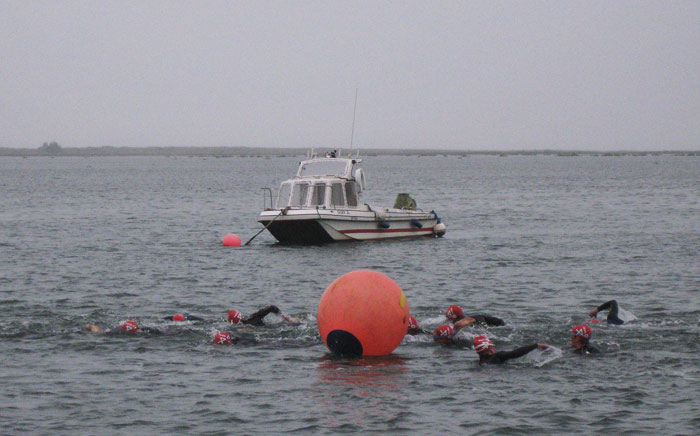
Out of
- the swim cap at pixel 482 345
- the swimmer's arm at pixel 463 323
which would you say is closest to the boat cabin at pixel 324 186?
the swimmer's arm at pixel 463 323

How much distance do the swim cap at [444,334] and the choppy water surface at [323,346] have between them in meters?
0.20

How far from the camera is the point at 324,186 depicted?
119 ft

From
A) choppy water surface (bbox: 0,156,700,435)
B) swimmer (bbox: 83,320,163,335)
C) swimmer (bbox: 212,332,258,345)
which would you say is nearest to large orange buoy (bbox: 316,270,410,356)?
choppy water surface (bbox: 0,156,700,435)

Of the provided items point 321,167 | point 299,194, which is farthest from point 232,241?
point 321,167

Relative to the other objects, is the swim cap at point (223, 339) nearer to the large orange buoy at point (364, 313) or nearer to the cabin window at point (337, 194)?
the large orange buoy at point (364, 313)

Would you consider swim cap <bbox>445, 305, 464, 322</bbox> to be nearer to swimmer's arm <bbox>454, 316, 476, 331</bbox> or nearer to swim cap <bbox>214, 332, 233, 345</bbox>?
swimmer's arm <bbox>454, 316, 476, 331</bbox>

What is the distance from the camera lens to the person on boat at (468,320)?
725 inches

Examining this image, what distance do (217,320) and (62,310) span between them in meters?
4.34

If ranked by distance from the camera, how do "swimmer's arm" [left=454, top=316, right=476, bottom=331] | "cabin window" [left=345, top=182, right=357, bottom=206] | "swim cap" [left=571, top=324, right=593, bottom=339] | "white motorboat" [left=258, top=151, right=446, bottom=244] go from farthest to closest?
1. "cabin window" [left=345, top=182, right=357, bottom=206]
2. "white motorboat" [left=258, top=151, right=446, bottom=244]
3. "swimmer's arm" [left=454, top=316, right=476, bottom=331]
4. "swim cap" [left=571, top=324, right=593, bottom=339]

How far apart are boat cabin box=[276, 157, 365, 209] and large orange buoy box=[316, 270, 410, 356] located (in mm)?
19758

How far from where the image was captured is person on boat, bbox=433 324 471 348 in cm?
1811

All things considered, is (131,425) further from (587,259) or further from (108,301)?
(587,259)

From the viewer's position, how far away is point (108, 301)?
2388 cm

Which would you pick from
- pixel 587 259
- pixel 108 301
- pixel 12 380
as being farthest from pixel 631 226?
pixel 12 380
